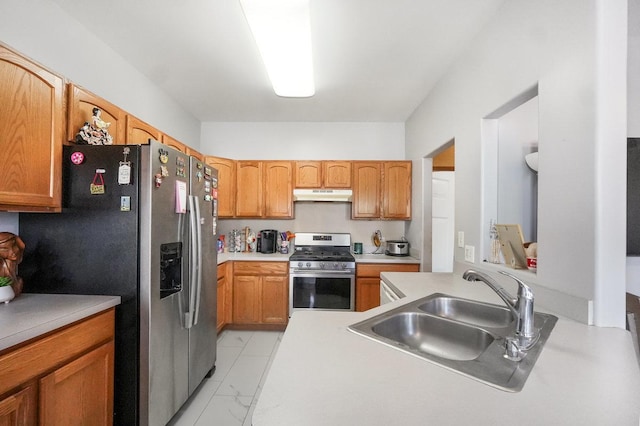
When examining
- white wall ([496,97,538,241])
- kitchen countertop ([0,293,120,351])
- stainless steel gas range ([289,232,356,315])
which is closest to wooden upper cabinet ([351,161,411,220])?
stainless steel gas range ([289,232,356,315])

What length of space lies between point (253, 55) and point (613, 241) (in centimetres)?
246

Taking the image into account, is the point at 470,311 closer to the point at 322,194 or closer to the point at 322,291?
the point at 322,291

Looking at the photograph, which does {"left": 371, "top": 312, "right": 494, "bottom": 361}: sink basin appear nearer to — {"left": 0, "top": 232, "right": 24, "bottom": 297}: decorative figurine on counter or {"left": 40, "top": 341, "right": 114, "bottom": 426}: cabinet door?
{"left": 40, "top": 341, "right": 114, "bottom": 426}: cabinet door

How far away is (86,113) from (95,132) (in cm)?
14

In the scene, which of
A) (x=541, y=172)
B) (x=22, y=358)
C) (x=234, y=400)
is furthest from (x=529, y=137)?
(x=22, y=358)

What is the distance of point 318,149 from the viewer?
376cm

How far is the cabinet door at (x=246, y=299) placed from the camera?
10.2 ft

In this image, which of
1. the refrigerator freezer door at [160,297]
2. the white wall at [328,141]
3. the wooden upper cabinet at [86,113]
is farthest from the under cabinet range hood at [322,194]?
the wooden upper cabinet at [86,113]

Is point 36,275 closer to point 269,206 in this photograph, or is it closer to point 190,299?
point 190,299

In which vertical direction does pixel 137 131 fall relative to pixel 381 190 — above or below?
above

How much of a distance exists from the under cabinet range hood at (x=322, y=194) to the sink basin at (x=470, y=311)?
2.05 m

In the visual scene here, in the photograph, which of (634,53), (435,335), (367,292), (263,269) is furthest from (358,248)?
(634,53)

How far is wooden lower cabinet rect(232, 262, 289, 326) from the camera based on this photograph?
3.12 meters

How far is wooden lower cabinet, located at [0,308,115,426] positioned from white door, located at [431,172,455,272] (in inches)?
143
